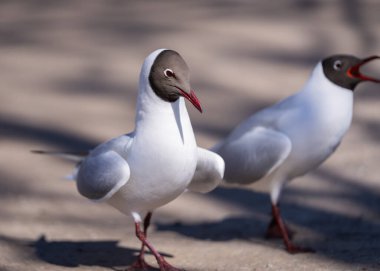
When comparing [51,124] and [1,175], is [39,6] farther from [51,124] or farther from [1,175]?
[1,175]

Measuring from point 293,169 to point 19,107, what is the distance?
122 inches

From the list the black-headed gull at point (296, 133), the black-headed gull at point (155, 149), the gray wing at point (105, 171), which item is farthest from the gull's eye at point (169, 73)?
the black-headed gull at point (296, 133)

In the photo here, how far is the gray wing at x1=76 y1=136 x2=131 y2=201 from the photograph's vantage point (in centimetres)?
382

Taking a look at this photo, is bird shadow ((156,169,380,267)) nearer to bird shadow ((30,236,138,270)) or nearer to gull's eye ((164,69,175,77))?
bird shadow ((30,236,138,270))

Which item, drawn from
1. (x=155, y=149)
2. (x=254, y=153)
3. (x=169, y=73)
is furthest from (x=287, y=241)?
(x=169, y=73)

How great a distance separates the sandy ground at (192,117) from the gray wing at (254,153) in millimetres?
351

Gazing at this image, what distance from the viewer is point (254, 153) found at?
14.9ft

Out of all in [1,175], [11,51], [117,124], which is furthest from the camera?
[11,51]

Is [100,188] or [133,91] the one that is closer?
[100,188]

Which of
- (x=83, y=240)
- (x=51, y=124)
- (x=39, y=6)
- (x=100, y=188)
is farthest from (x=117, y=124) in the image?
(x=39, y=6)

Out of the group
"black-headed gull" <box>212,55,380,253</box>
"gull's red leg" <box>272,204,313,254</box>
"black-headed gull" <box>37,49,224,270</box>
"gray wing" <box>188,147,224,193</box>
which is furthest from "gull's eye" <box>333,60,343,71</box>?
"black-headed gull" <box>37,49,224,270</box>

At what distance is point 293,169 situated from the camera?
14.9 ft

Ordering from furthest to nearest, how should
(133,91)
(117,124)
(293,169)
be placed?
1. (133,91)
2. (117,124)
3. (293,169)

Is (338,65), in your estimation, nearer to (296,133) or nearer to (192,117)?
(296,133)
